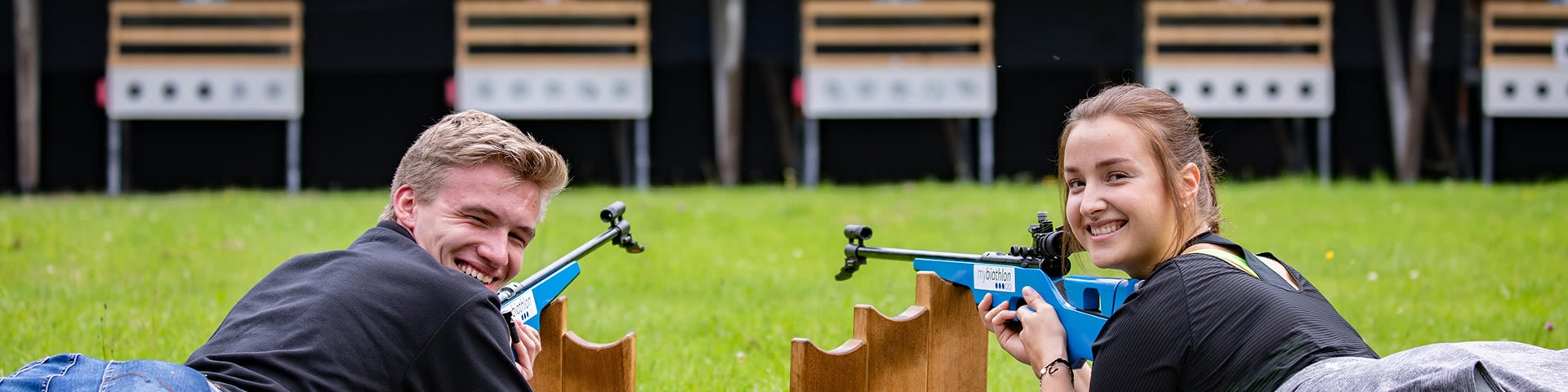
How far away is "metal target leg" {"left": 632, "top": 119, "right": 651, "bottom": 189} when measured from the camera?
987 centimetres

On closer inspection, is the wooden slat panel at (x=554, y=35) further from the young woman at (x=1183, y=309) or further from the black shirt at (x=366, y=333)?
the black shirt at (x=366, y=333)

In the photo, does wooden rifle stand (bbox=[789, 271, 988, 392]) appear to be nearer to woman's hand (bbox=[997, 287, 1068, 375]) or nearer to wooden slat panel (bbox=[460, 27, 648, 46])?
woman's hand (bbox=[997, 287, 1068, 375])

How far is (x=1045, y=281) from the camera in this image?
288 centimetres

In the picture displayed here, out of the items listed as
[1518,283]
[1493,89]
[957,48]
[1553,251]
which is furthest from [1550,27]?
[1518,283]

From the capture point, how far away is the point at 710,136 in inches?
422

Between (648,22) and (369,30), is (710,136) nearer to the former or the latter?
(648,22)

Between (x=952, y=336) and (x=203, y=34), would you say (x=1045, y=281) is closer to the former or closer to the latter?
(x=952, y=336)

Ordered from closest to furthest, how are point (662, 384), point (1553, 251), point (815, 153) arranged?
point (662, 384) → point (1553, 251) → point (815, 153)

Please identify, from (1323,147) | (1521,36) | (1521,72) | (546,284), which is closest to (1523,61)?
(1521,72)

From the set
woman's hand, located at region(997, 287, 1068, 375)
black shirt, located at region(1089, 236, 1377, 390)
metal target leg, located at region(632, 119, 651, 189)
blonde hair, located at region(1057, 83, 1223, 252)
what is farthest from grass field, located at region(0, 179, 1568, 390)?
black shirt, located at region(1089, 236, 1377, 390)

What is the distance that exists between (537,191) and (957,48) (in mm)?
8511

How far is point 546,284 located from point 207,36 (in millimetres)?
8422

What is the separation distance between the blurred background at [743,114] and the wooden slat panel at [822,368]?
745 centimetres

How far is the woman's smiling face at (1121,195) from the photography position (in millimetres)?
2541
